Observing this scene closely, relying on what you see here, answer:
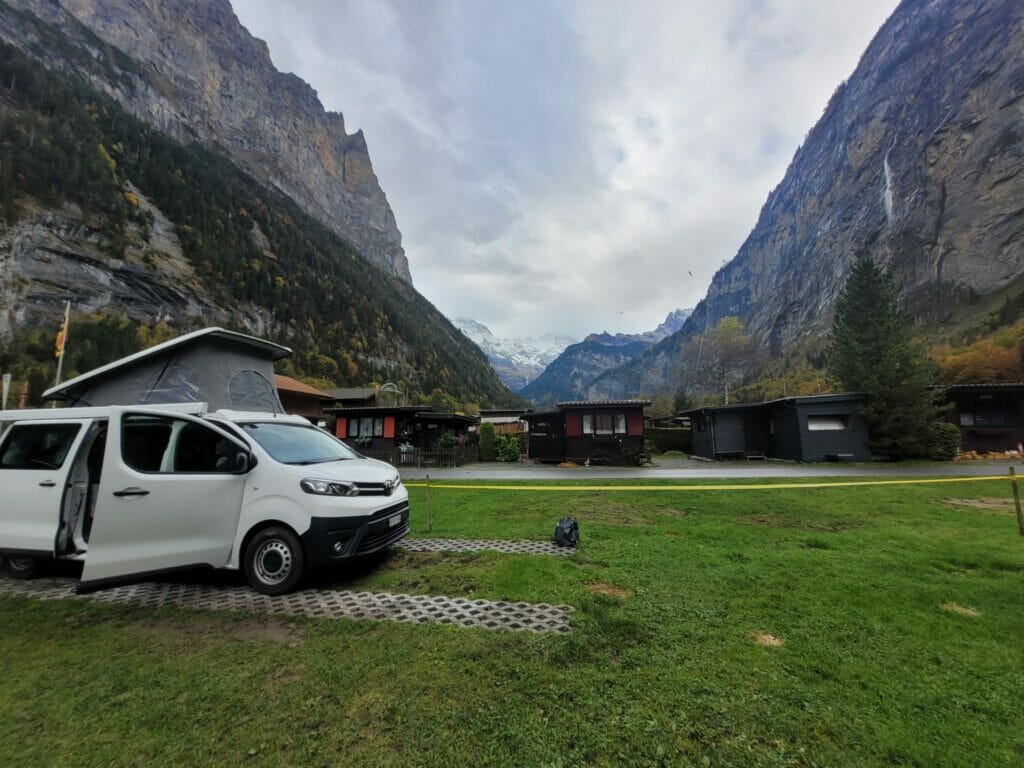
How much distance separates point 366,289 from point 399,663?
95820 millimetres

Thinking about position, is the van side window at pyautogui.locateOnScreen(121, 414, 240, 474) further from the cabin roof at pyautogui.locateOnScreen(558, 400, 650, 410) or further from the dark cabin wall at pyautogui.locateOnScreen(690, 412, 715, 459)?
the dark cabin wall at pyautogui.locateOnScreen(690, 412, 715, 459)

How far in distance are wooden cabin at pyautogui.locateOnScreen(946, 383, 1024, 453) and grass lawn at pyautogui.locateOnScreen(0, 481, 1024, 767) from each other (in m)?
26.8

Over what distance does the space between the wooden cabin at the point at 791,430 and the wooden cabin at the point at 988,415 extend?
6.18 metres

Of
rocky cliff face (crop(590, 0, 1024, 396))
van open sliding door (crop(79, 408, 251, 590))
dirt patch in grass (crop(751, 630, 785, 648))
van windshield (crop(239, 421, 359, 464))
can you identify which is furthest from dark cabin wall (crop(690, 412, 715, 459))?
rocky cliff face (crop(590, 0, 1024, 396))

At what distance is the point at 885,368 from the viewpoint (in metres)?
21.4

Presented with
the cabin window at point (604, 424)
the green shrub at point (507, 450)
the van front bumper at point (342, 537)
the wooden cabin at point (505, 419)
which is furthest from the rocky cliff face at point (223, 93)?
the van front bumper at point (342, 537)

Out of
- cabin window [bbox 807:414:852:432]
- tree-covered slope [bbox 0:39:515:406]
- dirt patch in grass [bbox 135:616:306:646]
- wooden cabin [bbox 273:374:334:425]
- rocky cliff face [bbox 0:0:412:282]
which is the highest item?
rocky cliff face [bbox 0:0:412:282]

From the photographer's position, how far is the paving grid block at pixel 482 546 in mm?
5955

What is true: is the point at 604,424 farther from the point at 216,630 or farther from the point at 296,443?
the point at 216,630

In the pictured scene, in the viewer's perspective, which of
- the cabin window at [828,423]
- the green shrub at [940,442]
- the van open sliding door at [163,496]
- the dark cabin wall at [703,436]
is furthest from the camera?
the dark cabin wall at [703,436]

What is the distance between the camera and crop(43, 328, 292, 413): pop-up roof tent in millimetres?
8469

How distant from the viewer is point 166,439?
455 centimetres

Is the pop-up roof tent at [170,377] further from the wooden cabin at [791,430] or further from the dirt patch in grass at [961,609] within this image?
the wooden cabin at [791,430]

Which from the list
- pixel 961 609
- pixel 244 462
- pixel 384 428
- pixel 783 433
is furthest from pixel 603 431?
pixel 244 462
